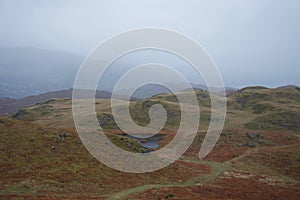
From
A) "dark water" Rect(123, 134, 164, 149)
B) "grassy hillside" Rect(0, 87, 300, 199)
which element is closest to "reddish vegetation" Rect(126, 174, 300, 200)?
"grassy hillside" Rect(0, 87, 300, 199)

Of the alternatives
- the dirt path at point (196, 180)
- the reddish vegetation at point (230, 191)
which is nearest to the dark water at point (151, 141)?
the dirt path at point (196, 180)

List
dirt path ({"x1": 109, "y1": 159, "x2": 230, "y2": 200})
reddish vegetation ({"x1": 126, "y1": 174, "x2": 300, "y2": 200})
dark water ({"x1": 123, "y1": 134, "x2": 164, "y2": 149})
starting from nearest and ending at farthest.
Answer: dirt path ({"x1": 109, "y1": 159, "x2": 230, "y2": 200}), reddish vegetation ({"x1": 126, "y1": 174, "x2": 300, "y2": 200}), dark water ({"x1": 123, "y1": 134, "x2": 164, "y2": 149})

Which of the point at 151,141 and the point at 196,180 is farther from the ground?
the point at 151,141

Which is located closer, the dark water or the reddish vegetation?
the reddish vegetation

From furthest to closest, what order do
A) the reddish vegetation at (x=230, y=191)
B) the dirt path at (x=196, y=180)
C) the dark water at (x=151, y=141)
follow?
the dark water at (x=151, y=141) → the reddish vegetation at (x=230, y=191) → the dirt path at (x=196, y=180)

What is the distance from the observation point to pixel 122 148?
2395 inches

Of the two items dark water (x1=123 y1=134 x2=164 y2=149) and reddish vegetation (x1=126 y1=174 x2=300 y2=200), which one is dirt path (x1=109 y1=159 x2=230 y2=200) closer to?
reddish vegetation (x1=126 y1=174 x2=300 y2=200)

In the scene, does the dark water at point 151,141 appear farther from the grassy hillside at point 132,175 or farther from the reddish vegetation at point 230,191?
the reddish vegetation at point 230,191

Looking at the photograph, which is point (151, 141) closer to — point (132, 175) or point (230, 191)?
point (132, 175)

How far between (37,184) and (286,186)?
42.6 m

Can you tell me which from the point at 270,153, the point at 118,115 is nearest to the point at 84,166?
the point at 270,153

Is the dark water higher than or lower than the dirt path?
higher

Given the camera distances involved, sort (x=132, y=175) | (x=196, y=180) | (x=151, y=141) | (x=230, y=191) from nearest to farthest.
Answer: (x=230, y=191)
(x=132, y=175)
(x=196, y=180)
(x=151, y=141)

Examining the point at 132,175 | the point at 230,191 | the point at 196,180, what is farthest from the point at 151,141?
the point at 230,191
